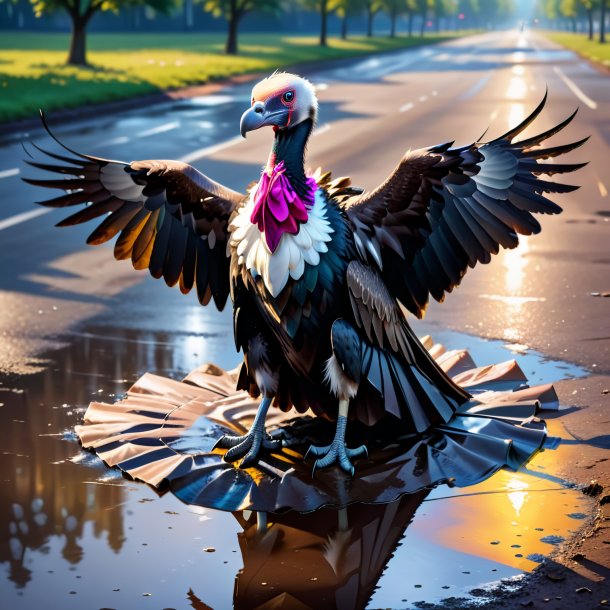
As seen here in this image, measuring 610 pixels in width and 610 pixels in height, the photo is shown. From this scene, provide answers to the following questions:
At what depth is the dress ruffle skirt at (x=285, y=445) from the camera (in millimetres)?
5359

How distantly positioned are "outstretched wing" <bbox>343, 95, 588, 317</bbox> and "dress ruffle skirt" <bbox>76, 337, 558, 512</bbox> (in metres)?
0.72

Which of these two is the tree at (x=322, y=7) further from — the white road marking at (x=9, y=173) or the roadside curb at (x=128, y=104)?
the white road marking at (x=9, y=173)

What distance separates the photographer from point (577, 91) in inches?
1358

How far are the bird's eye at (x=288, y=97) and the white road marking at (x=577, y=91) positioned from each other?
2447cm

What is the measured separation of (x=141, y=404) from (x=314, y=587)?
7.72 ft

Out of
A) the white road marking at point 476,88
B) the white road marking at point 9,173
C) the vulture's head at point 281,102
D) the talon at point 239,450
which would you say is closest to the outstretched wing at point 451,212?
the vulture's head at point 281,102

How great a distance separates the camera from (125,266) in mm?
10805

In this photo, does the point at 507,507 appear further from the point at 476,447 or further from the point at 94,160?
the point at 94,160

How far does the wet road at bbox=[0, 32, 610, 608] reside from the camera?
467 cm

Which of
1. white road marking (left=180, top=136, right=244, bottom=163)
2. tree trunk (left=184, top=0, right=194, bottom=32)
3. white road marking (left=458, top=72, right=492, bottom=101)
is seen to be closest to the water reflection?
white road marking (left=180, top=136, right=244, bottom=163)

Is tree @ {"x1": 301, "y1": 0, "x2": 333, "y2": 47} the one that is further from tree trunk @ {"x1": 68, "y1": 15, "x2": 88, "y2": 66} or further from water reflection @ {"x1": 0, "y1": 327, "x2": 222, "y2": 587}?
water reflection @ {"x1": 0, "y1": 327, "x2": 222, "y2": 587}

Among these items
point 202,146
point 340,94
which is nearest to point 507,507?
point 202,146

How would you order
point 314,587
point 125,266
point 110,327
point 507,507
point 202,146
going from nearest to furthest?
point 314,587
point 507,507
point 110,327
point 125,266
point 202,146

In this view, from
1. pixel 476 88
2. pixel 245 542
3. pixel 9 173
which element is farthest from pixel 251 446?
pixel 476 88
